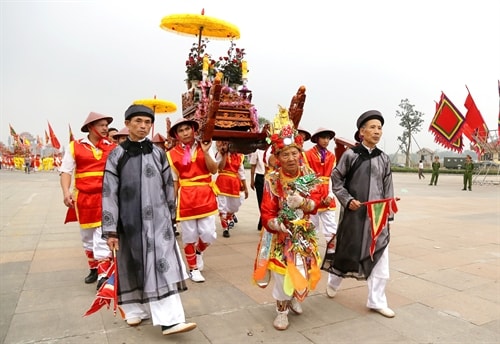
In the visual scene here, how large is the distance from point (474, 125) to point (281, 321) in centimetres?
2095

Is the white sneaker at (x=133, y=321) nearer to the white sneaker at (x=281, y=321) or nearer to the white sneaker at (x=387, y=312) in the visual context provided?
the white sneaker at (x=281, y=321)

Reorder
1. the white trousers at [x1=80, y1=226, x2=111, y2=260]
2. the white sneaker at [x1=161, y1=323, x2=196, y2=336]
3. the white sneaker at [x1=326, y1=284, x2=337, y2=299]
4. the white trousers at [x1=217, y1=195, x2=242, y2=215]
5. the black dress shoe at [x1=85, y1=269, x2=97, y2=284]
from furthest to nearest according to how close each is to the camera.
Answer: the white trousers at [x1=217, y1=195, x2=242, y2=215] < the black dress shoe at [x1=85, y1=269, x2=97, y2=284] < the white trousers at [x1=80, y1=226, x2=111, y2=260] < the white sneaker at [x1=326, y1=284, x2=337, y2=299] < the white sneaker at [x1=161, y1=323, x2=196, y2=336]

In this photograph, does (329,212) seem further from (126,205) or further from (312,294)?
(126,205)

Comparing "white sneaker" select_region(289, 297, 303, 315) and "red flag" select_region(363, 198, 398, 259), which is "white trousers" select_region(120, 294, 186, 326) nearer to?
"white sneaker" select_region(289, 297, 303, 315)

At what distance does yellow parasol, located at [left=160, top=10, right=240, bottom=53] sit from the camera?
6.48 meters

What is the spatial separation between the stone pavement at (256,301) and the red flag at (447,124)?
553 inches

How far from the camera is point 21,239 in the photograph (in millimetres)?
6762

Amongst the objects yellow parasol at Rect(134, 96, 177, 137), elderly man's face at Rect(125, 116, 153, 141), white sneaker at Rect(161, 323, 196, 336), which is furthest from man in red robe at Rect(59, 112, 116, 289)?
yellow parasol at Rect(134, 96, 177, 137)

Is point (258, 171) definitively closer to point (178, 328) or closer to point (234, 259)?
point (234, 259)

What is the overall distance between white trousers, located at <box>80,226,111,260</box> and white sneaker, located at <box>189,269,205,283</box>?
922 millimetres

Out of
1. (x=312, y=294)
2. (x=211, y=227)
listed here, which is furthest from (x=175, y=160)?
(x=312, y=294)

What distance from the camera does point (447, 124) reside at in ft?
64.1

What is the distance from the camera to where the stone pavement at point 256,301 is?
10.3 ft

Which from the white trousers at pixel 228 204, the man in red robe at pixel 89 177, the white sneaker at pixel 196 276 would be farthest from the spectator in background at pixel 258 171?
the man in red robe at pixel 89 177
